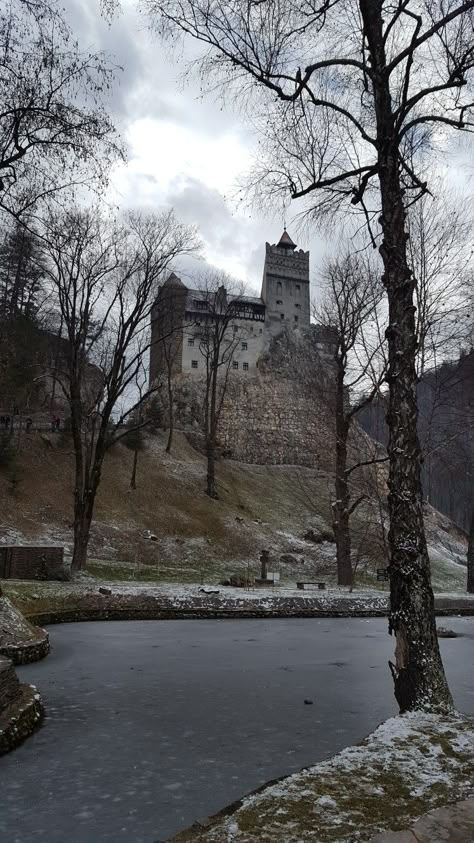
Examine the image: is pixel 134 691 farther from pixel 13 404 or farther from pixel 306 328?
pixel 306 328

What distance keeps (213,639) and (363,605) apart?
6357mm

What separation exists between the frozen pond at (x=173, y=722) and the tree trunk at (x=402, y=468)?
948 mm

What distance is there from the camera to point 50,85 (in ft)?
30.1

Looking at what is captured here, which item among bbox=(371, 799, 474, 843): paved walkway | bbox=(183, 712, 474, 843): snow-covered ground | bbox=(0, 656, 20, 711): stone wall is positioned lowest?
bbox=(0, 656, 20, 711): stone wall

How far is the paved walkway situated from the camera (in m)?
2.60

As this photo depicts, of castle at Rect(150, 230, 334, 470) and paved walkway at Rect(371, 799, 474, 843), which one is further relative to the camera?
castle at Rect(150, 230, 334, 470)

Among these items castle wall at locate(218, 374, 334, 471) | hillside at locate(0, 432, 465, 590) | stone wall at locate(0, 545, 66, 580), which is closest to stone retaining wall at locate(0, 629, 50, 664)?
stone wall at locate(0, 545, 66, 580)

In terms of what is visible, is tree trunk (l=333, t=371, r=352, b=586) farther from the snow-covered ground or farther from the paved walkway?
the paved walkway

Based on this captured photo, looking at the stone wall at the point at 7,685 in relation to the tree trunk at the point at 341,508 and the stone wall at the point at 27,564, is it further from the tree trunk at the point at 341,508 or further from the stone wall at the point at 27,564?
the tree trunk at the point at 341,508

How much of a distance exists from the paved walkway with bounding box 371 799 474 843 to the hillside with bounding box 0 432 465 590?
16.7 m

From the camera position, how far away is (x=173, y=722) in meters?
5.96

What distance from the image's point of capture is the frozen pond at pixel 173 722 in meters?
3.85

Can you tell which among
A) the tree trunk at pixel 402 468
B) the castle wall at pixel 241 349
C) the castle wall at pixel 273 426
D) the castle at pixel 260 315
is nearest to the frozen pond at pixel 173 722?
the tree trunk at pixel 402 468

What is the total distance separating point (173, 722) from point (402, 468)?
3.55m
